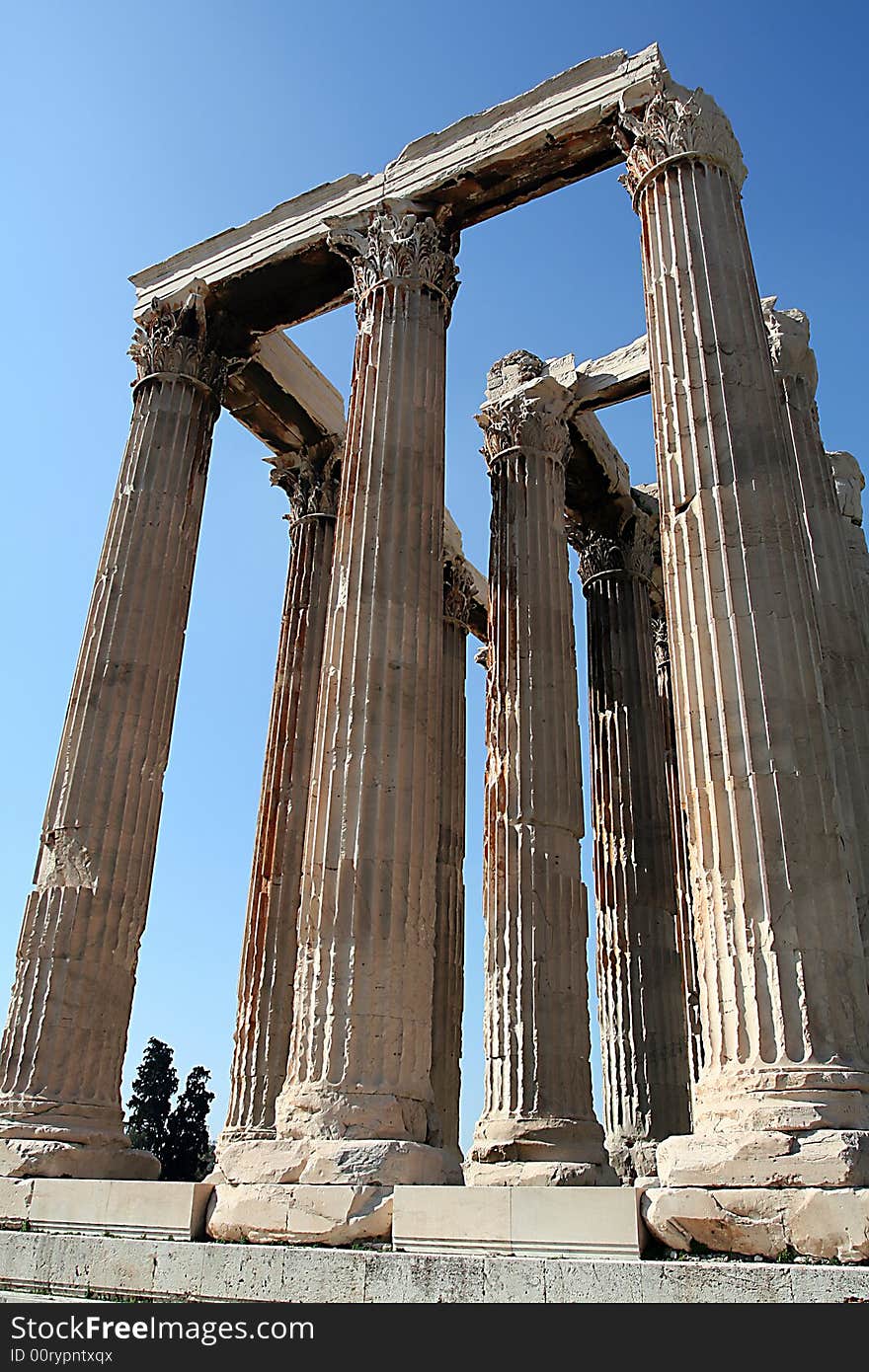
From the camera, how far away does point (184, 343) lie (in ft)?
75.1

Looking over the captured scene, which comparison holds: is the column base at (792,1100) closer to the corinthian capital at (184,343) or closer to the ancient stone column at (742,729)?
the ancient stone column at (742,729)

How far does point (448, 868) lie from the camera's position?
25875 millimetres

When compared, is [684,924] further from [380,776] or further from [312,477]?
[312,477]

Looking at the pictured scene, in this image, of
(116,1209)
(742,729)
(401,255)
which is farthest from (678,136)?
(116,1209)

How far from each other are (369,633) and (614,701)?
35.9 ft

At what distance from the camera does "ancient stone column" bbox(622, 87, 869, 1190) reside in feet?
34.7

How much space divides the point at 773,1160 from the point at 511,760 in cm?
1091

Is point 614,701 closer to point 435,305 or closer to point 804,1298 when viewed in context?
point 435,305

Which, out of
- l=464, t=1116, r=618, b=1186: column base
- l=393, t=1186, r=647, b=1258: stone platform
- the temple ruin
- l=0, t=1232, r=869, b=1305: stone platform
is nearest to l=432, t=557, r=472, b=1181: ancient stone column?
the temple ruin

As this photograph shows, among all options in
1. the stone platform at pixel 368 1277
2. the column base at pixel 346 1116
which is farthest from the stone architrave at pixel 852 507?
the stone platform at pixel 368 1277

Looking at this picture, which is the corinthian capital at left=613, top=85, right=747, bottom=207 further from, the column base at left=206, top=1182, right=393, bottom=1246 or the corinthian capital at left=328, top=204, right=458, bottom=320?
the column base at left=206, top=1182, right=393, bottom=1246

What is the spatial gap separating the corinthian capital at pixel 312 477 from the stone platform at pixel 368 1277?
17.6 metres

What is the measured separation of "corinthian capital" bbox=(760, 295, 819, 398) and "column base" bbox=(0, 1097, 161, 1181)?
1821cm

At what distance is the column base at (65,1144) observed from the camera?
50.9 ft
